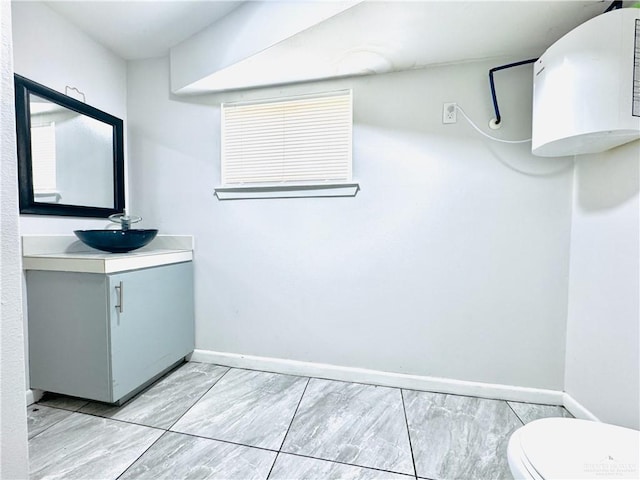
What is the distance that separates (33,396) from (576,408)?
2.95 metres

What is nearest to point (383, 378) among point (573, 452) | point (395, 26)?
point (573, 452)

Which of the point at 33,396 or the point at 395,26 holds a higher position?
the point at 395,26

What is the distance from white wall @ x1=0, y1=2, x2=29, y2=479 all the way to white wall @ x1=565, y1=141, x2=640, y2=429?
81.8 inches

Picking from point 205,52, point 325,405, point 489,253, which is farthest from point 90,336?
point 489,253

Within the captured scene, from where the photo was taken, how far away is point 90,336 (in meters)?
1.40

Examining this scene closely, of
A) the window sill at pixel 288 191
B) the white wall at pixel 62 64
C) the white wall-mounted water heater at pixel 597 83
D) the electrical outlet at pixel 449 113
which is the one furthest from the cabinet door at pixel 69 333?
the white wall-mounted water heater at pixel 597 83

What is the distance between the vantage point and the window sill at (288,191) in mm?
1733

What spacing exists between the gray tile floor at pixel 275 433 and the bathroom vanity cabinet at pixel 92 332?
159 millimetres

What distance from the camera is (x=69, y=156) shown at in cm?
167

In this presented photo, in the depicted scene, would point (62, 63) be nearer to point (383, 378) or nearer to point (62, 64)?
point (62, 64)

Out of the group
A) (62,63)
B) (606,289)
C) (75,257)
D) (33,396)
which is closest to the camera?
(606,289)

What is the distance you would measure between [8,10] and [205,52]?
1.24 m

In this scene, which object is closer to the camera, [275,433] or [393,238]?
[275,433]

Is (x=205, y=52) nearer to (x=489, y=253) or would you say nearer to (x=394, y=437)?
(x=489, y=253)
